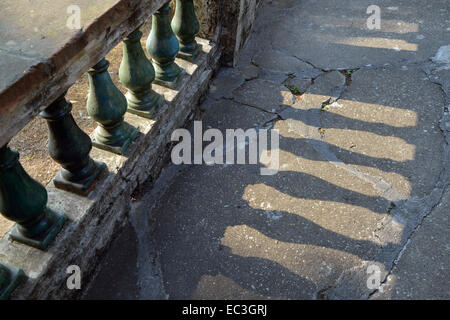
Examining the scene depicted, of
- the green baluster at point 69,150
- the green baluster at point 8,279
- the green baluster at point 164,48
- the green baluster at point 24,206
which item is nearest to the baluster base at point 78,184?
the green baluster at point 69,150

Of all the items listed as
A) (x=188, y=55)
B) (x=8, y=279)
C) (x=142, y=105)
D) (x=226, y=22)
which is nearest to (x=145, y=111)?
(x=142, y=105)

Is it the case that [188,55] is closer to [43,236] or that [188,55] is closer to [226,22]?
[226,22]

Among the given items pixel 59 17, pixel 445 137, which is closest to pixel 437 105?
pixel 445 137

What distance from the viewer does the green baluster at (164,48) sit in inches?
86.4

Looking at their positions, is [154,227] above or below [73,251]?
below

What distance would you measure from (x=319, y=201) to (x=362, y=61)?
1752 mm

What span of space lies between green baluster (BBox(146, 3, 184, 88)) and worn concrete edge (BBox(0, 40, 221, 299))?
0.12 metres

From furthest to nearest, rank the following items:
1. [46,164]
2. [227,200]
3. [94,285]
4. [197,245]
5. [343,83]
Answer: [343,83], [46,164], [227,200], [197,245], [94,285]

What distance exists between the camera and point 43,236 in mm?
1582

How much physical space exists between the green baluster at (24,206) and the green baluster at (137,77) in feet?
2.53

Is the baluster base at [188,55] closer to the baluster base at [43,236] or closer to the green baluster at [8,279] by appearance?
the baluster base at [43,236]

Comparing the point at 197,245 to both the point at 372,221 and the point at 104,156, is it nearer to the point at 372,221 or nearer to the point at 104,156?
the point at 104,156

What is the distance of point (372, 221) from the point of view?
222cm

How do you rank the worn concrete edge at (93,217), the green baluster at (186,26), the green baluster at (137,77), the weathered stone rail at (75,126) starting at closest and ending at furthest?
1. the weathered stone rail at (75,126)
2. the worn concrete edge at (93,217)
3. the green baluster at (137,77)
4. the green baluster at (186,26)
